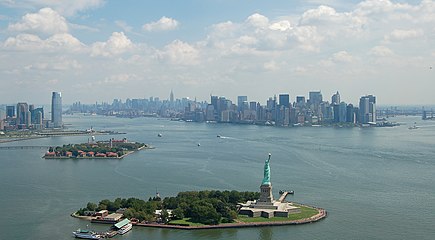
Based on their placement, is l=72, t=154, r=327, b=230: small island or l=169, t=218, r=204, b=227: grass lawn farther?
l=72, t=154, r=327, b=230: small island

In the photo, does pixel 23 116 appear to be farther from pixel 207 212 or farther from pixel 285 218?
pixel 285 218

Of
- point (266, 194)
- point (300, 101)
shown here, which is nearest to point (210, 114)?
point (300, 101)

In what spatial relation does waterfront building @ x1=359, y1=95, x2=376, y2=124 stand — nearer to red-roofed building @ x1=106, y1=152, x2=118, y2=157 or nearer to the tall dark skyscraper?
the tall dark skyscraper

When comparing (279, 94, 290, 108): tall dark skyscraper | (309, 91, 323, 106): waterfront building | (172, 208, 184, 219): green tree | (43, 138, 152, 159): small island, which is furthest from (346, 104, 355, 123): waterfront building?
(172, 208, 184, 219): green tree

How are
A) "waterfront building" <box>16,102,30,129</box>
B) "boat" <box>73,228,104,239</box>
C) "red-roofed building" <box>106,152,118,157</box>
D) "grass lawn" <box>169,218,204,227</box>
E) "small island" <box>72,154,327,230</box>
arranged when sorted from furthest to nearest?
"waterfront building" <box>16,102,30,129</box> → "red-roofed building" <box>106,152,118,157</box> → "small island" <box>72,154,327,230</box> → "grass lawn" <box>169,218,204,227</box> → "boat" <box>73,228,104,239</box>

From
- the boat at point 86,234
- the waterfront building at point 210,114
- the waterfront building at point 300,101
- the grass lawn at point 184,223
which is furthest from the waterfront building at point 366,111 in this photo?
the boat at point 86,234
